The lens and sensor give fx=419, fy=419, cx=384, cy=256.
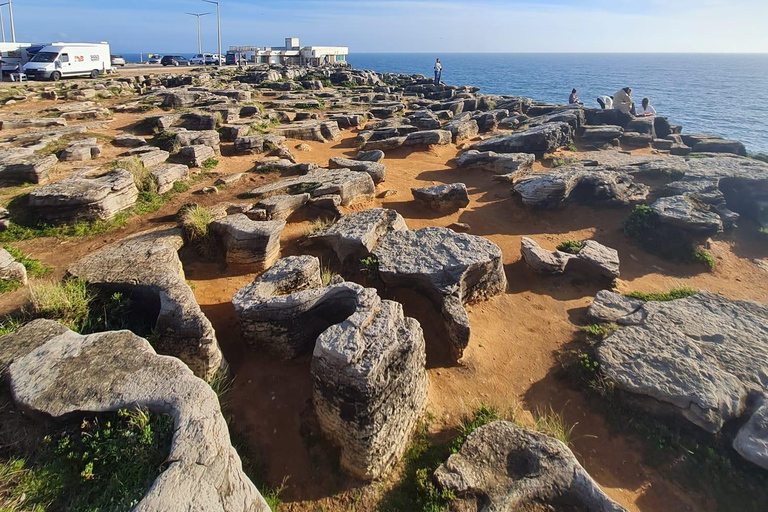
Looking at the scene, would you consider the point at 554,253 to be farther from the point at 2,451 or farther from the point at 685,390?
the point at 2,451

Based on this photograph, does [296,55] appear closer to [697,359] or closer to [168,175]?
[168,175]

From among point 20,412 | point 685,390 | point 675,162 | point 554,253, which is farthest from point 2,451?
point 675,162

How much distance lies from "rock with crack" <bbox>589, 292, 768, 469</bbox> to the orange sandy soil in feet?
2.62

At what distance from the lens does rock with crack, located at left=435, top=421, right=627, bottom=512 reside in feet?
15.5

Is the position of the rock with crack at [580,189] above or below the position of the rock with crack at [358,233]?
above

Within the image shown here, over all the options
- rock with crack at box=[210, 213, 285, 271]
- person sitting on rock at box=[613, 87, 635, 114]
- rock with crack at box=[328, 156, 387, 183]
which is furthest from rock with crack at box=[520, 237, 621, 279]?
person sitting on rock at box=[613, 87, 635, 114]

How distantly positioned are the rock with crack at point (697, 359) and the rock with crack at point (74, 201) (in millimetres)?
11196

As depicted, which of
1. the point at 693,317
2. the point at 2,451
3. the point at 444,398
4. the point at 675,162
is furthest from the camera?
the point at 675,162

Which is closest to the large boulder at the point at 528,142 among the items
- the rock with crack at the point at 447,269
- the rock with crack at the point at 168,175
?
the rock with crack at the point at 447,269

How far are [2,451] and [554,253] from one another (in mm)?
10340

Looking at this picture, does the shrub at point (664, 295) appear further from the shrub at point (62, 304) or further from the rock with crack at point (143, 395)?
the shrub at point (62, 304)

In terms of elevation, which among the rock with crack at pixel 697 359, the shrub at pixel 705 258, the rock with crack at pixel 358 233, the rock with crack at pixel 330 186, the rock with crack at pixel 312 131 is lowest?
the rock with crack at pixel 697 359

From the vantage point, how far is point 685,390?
20.4 feet

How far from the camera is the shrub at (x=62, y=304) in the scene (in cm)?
617
